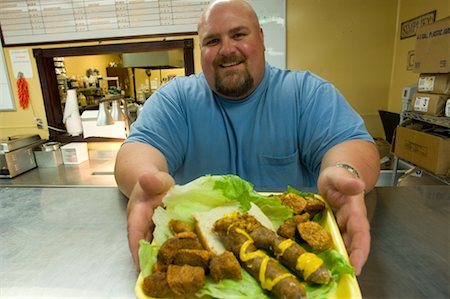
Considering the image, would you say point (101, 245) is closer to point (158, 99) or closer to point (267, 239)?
point (267, 239)

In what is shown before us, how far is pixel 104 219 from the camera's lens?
1.02m

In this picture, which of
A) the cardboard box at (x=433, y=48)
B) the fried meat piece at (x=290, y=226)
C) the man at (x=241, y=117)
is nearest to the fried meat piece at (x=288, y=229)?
the fried meat piece at (x=290, y=226)

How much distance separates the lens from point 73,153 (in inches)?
127

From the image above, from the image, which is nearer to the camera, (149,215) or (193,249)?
(193,249)

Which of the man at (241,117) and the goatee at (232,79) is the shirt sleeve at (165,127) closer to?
the man at (241,117)

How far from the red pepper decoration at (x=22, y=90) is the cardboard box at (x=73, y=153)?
2.28ft

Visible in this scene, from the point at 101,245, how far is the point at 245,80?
97 centimetres

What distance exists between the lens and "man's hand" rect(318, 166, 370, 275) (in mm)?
663

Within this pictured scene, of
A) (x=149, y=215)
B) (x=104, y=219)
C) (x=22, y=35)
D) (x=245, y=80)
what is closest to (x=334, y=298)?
(x=149, y=215)

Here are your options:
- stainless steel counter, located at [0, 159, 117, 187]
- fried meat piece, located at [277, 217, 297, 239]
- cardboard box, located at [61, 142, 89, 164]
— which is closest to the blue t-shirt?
fried meat piece, located at [277, 217, 297, 239]

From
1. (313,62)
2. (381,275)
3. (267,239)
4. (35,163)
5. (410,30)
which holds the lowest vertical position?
(35,163)

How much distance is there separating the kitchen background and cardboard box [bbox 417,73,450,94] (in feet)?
1.31

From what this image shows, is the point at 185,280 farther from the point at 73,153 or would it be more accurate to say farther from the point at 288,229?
the point at 73,153

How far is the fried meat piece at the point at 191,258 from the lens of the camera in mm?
635
